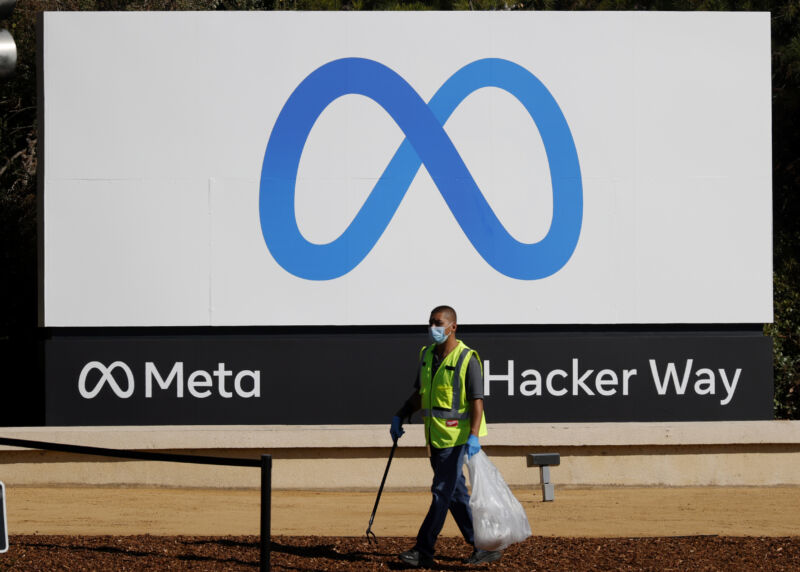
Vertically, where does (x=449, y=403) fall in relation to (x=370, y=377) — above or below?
above

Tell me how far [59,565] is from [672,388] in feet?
23.5

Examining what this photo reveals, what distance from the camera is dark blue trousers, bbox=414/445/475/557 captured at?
8586 mm

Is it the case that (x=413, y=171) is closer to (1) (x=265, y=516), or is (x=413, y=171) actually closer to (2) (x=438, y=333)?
(2) (x=438, y=333)

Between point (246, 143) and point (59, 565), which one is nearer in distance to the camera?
point (59, 565)

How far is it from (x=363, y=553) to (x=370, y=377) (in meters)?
3.72

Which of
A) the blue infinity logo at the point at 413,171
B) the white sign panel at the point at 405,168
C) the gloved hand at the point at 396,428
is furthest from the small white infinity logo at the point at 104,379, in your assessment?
the gloved hand at the point at 396,428

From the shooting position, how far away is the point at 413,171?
12.8 m

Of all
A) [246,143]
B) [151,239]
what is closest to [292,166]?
[246,143]

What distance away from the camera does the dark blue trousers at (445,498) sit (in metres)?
8.59

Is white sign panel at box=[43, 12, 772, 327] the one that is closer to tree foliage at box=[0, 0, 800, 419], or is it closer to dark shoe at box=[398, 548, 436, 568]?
tree foliage at box=[0, 0, 800, 419]

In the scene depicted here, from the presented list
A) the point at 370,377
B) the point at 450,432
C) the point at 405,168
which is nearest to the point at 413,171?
the point at 405,168

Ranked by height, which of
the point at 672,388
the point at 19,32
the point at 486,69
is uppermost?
the point at 19,32

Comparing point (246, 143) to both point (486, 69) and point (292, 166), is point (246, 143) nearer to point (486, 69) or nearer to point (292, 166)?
point (292, 166)

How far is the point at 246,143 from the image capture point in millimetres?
12719
